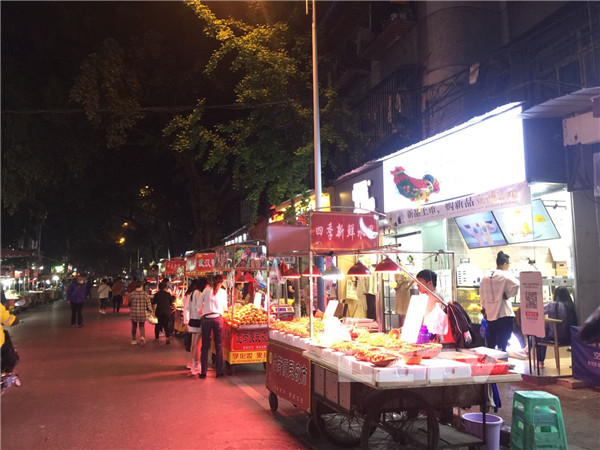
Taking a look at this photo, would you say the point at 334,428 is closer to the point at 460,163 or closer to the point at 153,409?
the point at 153,409

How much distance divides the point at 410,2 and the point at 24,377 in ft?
44.5

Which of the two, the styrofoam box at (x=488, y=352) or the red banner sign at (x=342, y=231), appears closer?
the styrofoam box at (x=488, y=352)

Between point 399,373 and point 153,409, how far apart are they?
451cm

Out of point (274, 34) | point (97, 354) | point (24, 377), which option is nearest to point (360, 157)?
point (274, 34)

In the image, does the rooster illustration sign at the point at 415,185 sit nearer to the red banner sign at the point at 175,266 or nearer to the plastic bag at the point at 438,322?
the plastic bag at the point at 438,322

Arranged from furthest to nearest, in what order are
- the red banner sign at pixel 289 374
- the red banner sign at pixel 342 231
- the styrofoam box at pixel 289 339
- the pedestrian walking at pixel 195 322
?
the pedestrian walking at pixel 195 322
the styrofoam box at pixel 289 339
the red banner sign at pixel 342 231
the red banner sign at pixel 289 374

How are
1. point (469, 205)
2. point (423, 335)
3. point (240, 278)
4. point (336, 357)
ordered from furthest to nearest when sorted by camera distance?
point (240, 278)
point (469, 205)
point (423, 335)
point (336, 357)

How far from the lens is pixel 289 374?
6.95 m

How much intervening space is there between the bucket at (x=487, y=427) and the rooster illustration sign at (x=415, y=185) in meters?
6.79

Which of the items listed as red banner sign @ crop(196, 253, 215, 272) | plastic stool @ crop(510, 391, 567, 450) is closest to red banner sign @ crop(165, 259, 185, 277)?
red banner sign @ crop(196, 253, 215, 272)

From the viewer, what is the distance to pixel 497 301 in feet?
29.9

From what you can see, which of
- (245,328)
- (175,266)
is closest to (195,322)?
(245,328)

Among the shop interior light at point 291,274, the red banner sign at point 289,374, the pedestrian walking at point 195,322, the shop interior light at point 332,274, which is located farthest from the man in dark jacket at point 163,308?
the shop interior light at point 332,274

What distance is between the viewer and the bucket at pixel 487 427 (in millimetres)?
5309
